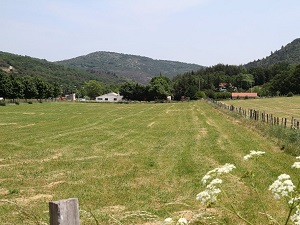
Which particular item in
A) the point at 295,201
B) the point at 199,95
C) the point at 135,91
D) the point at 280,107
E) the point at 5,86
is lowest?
the point at 280,107

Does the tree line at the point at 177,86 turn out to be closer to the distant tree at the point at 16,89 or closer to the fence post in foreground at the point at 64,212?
the distant tree at the point at 16,89

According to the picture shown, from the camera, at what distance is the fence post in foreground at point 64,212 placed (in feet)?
10.8

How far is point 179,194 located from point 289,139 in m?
10.6

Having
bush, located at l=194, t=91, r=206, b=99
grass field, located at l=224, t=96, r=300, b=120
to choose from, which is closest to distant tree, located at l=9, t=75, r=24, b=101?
grass field, located at l=224, t=96, r=300, b=120

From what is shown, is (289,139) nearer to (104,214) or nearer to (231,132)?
(231,132)

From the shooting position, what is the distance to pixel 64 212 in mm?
3309

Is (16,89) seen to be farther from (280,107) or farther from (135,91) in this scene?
(280,107)

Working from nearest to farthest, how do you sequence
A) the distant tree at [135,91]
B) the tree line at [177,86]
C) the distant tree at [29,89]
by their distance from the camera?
1. the tree line at [177,86]
2. the distant tree at [29,89]
3. the distant tree at [135,91]

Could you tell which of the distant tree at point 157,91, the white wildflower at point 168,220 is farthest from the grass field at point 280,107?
the white wildflower at point 168,220

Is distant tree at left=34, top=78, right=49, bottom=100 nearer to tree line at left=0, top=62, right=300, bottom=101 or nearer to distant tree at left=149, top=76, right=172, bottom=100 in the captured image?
tree line at left=0, top=62, right=300, bottom=101

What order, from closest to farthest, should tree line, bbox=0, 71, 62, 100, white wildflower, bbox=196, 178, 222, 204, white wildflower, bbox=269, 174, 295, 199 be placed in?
1. white wildflower, bbox=269, 174, 295, 199
2. white wildflower, bbox=196, 178, 222, 204
3. tree line, bbox=0, 71, 62, 100

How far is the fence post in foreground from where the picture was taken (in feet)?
10.8

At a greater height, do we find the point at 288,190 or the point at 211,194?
the point at 288,190

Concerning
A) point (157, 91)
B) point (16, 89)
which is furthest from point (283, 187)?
point (157, 91)
